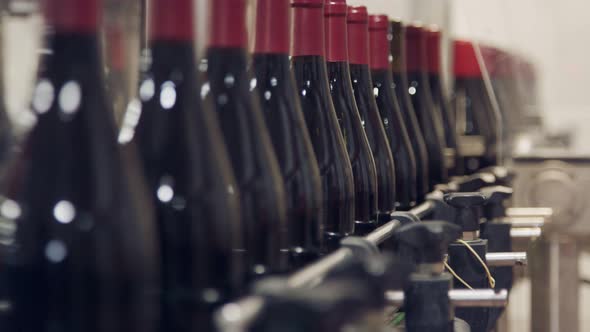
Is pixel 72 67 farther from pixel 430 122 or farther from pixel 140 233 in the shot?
pixel 430 122

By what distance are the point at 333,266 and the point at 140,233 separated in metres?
0.09

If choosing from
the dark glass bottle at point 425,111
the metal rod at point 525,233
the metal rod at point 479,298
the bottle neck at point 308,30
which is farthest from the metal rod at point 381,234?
the dark glass bottle at point 425,111

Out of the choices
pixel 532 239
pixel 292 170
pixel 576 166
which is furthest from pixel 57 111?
pixel 576 166

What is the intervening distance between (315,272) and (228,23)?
0.14 meters

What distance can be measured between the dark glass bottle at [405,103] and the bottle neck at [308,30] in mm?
329

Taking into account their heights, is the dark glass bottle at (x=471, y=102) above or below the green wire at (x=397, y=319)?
above

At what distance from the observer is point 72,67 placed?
14.6 inches

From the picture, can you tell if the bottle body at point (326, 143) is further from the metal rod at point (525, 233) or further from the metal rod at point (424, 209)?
the metal rod at point (525, 233)

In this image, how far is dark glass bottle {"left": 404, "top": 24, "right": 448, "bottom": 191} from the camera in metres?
1.04

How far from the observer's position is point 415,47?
1.02 m

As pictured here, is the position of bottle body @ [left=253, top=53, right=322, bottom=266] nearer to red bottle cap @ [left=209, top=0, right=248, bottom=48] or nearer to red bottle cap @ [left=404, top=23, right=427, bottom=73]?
red bottle cap @ [left=209, top=0, right=248, bottom=48]

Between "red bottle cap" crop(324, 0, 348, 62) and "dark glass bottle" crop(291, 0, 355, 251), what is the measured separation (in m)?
0.02

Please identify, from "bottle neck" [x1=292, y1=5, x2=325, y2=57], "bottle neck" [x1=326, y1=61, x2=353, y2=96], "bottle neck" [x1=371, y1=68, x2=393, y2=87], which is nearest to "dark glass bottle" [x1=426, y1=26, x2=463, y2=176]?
"bottle neck" [x1=371, y1=68, x2=393, y2=87]

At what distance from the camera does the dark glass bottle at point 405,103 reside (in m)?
0.93
